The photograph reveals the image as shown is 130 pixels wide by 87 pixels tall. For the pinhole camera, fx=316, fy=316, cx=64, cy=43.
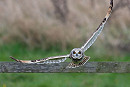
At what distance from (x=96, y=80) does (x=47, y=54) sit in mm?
1401

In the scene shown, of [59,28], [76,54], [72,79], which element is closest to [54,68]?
[76,54]

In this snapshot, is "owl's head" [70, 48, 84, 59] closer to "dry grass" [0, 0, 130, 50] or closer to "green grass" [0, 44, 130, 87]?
"green grass" [0, 44, 130, 87]

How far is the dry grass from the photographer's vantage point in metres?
6.51

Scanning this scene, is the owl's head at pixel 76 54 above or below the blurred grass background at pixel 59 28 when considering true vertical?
below

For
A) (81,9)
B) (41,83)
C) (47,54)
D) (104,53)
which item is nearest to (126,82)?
(104,53)

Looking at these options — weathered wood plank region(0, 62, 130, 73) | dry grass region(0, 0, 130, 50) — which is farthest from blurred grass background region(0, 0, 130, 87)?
weathered wood plank region(0, 62, 130, 73)

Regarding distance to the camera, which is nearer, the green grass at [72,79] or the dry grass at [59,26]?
the green grass at [72,79]

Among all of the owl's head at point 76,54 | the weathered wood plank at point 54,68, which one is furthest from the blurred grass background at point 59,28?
the owl's head at point 76,54

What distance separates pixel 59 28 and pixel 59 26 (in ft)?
0.25

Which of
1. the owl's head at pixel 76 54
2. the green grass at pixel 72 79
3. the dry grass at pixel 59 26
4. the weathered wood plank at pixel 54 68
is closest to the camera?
the owl's head at pixel 76 54

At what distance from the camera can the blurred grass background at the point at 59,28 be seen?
6277mm

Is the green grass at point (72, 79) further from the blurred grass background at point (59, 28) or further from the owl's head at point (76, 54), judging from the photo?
the owl's head at point (76, 54)

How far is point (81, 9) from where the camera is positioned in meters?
7.12

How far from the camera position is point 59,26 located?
6.77m
